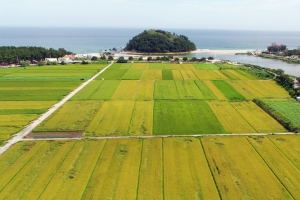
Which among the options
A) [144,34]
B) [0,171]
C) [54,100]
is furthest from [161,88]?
[144,34]

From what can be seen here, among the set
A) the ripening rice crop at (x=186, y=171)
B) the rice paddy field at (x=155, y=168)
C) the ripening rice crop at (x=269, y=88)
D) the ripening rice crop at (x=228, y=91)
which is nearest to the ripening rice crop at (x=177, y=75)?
the ripening rice crop at (x=228, y=91)

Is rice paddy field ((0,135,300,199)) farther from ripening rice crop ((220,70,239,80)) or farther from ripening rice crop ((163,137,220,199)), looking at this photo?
ripening rice crop ((220,70,239,80))

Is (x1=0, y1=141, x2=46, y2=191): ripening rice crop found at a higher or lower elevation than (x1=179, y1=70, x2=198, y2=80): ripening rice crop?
lower

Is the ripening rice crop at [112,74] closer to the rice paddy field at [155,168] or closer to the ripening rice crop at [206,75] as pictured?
the ripening rice crop at [206,75]

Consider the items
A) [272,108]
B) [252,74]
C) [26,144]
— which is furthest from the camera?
[252,74]

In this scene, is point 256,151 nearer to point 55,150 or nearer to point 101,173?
point 101,173

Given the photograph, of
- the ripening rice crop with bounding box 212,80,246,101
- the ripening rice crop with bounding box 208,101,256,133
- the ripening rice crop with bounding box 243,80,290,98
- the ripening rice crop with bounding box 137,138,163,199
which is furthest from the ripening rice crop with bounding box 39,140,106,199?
the ripening rice crop with bounding box 243,80,290,98

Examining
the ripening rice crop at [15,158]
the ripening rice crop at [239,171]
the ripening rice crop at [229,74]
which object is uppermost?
the ripening rice crop at [229,74]
